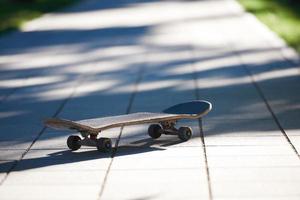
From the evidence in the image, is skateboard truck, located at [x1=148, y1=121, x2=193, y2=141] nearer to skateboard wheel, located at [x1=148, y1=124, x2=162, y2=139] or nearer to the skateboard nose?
skateboard wheel, located at [x1=148, y1=124, x2=162, y2=139]

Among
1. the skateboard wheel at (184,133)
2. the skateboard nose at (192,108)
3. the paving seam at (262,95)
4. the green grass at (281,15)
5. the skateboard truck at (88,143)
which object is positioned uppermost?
the skateboard truck at (88,143)

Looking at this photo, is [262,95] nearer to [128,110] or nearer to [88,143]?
[128,110]

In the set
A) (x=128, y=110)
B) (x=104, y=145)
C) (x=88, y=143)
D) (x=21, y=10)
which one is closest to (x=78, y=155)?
(x=88, y=143)

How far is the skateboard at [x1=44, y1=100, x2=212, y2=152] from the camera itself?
7.16 m

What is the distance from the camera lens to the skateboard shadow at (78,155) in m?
6.89

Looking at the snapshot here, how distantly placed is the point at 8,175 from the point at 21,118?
2600 mm

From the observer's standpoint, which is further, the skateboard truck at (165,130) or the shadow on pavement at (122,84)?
the shadow on pavement at (122,84)

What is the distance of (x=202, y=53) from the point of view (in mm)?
14188

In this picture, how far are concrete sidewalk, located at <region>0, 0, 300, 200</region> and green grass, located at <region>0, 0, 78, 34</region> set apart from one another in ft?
5.30

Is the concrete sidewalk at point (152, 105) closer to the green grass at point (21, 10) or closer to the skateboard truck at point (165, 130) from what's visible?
the skateboard truck at point (165, 130)

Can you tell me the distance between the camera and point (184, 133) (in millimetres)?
7602

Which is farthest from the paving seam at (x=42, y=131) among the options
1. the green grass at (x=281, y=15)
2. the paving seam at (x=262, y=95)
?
the green grass at (x=281, y=15)

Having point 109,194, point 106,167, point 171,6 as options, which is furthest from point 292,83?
point 171,6

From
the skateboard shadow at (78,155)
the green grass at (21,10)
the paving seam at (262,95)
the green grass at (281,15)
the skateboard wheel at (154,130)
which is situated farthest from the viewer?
the green grass at (21,10)
